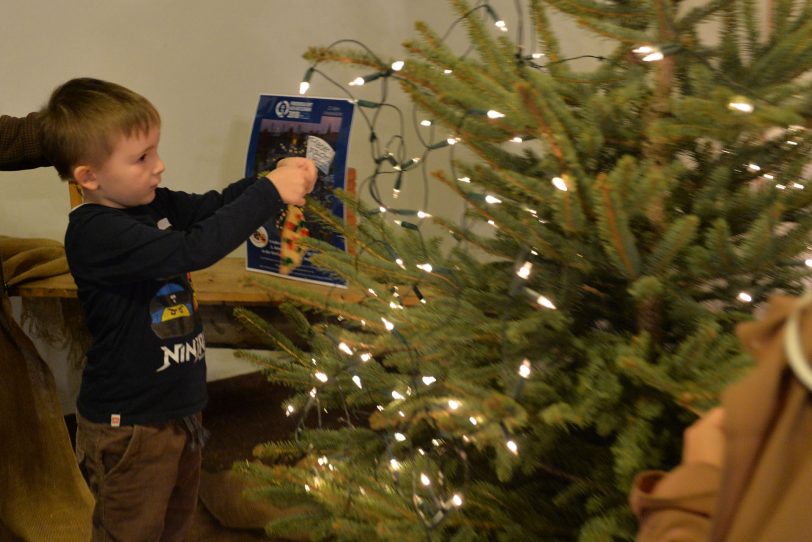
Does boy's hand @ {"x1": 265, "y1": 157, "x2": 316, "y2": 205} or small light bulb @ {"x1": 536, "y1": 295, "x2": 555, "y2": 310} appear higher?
boy's hand @ {"x1": 265, "y1": 157, "x2": 316, "y2": 205}

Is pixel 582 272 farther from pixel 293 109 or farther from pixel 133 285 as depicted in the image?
pixel 293 109

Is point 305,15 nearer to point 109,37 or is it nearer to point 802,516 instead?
point 109,37

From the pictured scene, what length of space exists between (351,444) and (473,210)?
39 centimetres

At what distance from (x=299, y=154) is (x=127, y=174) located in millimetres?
543

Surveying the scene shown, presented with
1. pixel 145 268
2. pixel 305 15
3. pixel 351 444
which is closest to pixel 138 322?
pixel 145 268

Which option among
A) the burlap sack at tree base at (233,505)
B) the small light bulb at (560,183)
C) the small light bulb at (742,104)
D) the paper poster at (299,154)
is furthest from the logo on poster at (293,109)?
the small light bulb at (742,104)

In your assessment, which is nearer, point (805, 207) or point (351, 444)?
point (805, 207)

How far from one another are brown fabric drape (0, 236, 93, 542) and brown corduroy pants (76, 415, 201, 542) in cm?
43

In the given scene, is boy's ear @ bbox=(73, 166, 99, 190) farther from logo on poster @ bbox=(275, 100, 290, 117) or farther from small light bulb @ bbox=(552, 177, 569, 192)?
small light bulb @ bbox=(552, 177, 569, 192)

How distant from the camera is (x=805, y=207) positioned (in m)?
0.78

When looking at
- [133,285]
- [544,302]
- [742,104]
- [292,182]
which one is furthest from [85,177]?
[742,104]

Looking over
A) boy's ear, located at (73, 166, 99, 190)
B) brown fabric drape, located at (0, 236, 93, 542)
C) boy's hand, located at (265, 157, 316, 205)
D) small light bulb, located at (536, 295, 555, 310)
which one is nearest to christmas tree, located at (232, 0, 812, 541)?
small light bulb, located at (536, 295, 555, 310)

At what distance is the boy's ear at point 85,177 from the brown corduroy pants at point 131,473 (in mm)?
426

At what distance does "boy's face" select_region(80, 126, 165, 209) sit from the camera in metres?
1.19
